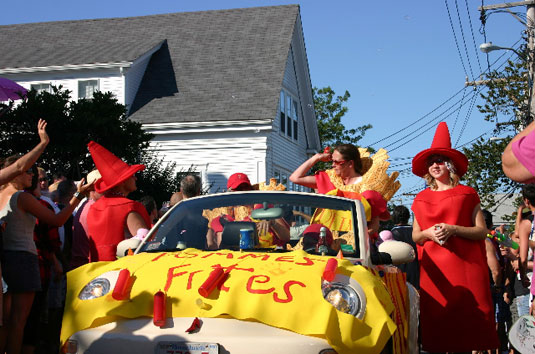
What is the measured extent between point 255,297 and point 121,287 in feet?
2.68

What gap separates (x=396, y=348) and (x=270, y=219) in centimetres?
140

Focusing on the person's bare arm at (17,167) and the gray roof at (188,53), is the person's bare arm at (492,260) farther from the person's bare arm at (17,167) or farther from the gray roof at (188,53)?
the gray roof at (188,53)

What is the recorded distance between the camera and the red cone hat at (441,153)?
Result: 21.7 feet

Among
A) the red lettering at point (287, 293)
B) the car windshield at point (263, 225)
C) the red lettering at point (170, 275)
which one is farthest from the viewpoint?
the car windshield at point (263, 225)

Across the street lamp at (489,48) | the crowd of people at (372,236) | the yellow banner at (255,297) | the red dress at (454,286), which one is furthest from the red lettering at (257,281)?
the street lamp at (489,48)

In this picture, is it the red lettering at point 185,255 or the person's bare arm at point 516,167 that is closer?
the person's bare arm at point 516,167

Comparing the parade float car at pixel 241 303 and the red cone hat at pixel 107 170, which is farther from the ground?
the red cone hat at pixel 107 170

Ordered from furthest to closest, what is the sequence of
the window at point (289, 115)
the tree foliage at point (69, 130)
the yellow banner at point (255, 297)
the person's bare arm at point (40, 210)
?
the window at point (289, 115), the tree foliage at point (69, 130), the person's bare arm at point (40, 210), the yellow banner at point (255, 297)

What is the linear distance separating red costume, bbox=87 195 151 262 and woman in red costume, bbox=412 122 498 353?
2629 mm

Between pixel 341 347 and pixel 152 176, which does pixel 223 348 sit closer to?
pixel 341 347

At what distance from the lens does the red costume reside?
7359 mm

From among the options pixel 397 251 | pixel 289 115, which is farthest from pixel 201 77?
pixel 397 251

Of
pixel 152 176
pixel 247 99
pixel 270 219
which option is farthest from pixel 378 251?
pixel 247 99

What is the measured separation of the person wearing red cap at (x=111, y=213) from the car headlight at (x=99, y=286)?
7.62ft
